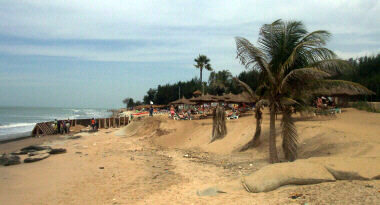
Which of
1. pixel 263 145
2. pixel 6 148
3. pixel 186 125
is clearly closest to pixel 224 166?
pixel 263 145

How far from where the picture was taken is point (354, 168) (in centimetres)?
596

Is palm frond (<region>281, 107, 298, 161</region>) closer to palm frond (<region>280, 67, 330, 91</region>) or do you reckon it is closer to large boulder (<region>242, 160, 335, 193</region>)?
palm frond (<region>280, 67, 330, 91</region>)

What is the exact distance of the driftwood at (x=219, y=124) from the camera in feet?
54.0

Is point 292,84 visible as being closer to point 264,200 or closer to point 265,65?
point 265,65

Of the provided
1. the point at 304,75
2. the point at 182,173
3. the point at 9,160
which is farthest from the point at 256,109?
the point at 9,160

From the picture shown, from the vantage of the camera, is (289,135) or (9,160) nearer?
(289,135)

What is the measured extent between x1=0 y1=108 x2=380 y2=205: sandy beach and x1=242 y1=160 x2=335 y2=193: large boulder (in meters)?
0.16

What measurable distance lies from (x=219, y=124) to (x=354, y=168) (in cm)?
1082

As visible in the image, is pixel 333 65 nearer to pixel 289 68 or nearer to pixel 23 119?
pixel 289 68

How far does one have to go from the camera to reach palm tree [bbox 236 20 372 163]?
9117 mm

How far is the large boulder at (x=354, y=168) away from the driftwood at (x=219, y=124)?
1006cm

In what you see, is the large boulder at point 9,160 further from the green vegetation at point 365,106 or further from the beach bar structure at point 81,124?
the green vegetation at point 365,106

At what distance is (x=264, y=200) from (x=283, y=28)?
254 inches

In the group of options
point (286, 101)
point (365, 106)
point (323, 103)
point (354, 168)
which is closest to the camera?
Result: point (354, 168)
